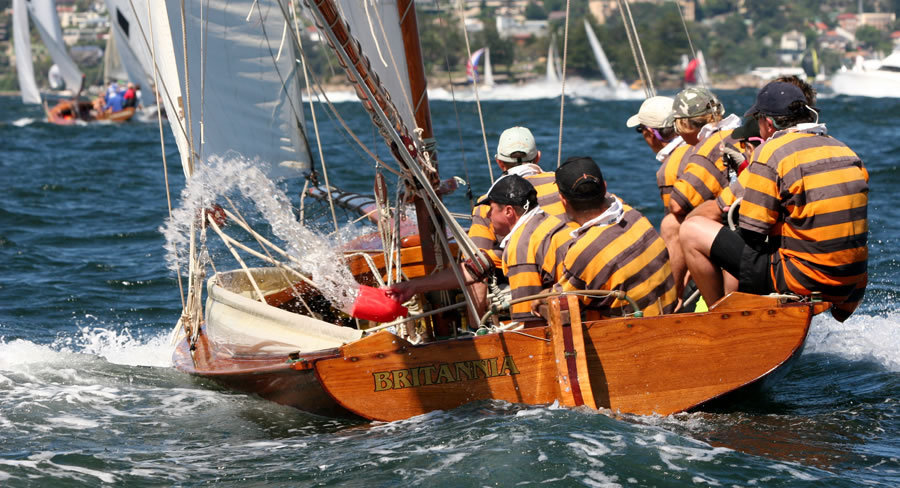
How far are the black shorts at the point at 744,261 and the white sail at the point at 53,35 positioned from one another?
32.4 m

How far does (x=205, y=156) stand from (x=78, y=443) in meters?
2.16

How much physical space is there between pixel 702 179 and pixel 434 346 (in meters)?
1.46

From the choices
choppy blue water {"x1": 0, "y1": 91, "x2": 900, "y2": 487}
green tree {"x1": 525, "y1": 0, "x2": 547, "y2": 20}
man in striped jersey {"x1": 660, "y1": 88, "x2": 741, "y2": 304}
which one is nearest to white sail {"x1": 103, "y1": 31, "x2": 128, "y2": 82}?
choppy blue water {"x1": 0, "y1": 91, "x2": 900, "y2": 487}

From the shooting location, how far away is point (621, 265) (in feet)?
14.5

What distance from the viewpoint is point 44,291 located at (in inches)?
333

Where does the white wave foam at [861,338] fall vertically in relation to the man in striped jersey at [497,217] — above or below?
below

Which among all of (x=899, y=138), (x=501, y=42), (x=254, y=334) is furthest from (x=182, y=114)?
(x=501, y=42)

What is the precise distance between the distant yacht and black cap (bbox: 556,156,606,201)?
47963 mm

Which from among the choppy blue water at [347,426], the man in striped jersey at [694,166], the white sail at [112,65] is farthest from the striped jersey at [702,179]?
the white sail at [112,65]

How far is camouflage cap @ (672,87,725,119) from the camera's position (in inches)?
207

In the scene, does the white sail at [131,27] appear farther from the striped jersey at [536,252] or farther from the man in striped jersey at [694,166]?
the man in striped jersey at [694,166]

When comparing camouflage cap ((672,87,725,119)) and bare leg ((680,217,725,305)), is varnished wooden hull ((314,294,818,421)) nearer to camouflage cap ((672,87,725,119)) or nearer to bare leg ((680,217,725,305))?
bare leg ((680,217,725,305))

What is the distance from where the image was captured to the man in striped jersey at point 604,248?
4.39m

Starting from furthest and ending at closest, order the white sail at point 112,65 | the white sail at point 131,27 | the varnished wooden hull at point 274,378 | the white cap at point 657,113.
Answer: the white sail at point 112,65 < the white sail at point 131,27 < the white cap at point 657,113 < the varnished wooden hull at point 274,378
